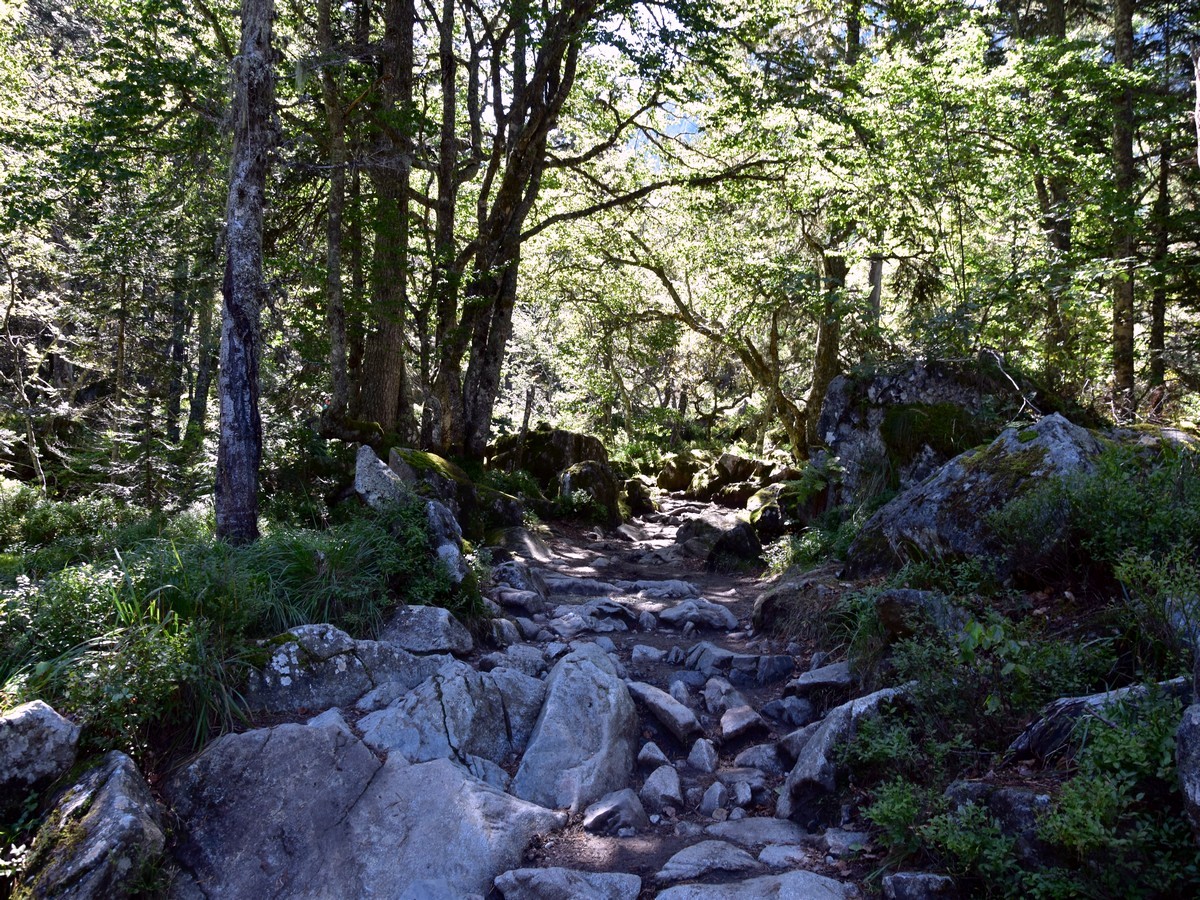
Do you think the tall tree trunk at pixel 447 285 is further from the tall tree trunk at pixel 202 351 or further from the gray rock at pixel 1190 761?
the gray rock at pixel 1190 761

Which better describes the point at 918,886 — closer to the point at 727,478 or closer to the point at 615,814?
the point at 615,814

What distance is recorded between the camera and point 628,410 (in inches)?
1029

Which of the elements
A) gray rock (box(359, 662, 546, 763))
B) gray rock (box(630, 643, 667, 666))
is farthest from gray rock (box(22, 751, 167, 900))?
gray rock (box(630, 643, 667, 666))


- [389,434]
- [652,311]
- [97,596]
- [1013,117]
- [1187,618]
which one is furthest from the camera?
[652,311]

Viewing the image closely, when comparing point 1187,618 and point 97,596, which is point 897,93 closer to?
point 1187,618

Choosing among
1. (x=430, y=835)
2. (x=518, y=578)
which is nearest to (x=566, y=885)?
(x=430, y=835)

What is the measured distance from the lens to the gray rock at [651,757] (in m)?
5.16

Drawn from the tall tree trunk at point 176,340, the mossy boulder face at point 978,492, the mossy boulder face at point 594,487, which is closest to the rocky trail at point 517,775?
the mossy boulder face at point 978,492

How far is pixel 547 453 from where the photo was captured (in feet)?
56.1

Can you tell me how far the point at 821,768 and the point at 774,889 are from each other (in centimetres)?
101

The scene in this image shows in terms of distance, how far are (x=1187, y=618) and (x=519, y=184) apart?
40.9 feet

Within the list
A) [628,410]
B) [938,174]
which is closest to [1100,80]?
[938,174]

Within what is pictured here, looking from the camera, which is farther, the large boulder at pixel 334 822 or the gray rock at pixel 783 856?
the large boulder at pixel 334 822

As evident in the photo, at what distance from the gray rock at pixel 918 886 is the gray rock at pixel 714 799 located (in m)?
1.42
